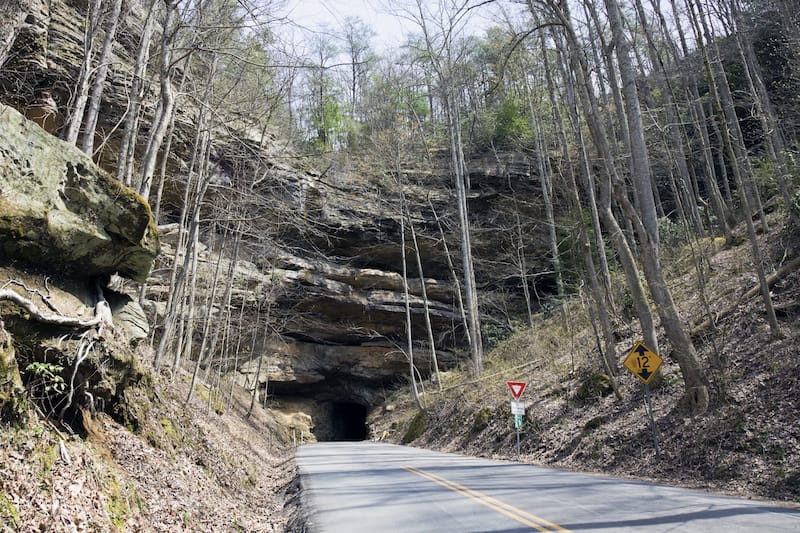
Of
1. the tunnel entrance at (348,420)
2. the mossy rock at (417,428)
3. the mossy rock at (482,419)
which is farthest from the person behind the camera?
the tunnel entrance at (348,420)

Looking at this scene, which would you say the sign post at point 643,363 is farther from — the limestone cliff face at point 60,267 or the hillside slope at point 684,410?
the limestone cliff face at point 60,267

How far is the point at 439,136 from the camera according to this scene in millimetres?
33406

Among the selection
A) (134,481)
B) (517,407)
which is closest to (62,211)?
(134,481)

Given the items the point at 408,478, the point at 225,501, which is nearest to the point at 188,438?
the point at 225,501

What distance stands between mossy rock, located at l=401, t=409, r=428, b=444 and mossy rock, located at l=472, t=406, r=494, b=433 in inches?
191

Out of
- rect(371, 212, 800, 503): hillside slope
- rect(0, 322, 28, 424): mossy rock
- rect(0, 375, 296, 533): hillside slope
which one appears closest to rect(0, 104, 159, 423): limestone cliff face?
rect(0, 322, 28, 424): mossy rock

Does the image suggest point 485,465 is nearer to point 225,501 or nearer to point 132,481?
point 225,501

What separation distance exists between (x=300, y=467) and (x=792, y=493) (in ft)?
32.7

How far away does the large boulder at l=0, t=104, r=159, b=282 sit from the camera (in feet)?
16.8

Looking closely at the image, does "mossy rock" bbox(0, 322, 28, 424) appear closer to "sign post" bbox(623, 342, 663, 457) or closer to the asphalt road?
the asphalt road

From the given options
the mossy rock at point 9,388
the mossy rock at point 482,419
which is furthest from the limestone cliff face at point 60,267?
the mossy rock at point 482,419

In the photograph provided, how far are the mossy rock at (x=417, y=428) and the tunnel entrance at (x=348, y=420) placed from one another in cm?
1531

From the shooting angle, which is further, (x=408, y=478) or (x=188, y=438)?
(x=408, y=478)

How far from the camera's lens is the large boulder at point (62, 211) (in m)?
5.12
